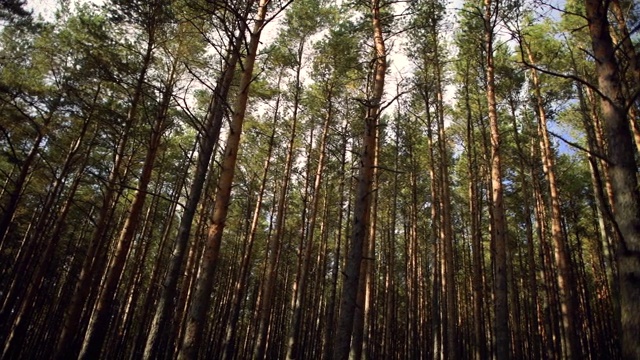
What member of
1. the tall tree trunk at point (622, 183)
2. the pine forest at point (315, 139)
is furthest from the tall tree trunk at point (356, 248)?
the tall tree trunk at point (622, 183)

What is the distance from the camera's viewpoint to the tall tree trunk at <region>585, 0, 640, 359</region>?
196 cm

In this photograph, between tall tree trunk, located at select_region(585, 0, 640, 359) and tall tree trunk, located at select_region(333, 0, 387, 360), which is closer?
tall tree trunk, located at select_region(585, 0, 640, 359)

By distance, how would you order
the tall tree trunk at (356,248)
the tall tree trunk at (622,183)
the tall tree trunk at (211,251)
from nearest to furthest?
the tall tree trunk at (622,183) < the tall tree trunk at (211,251) < the tall tree trunk at (356,248)

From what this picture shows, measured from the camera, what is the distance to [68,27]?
1162cm

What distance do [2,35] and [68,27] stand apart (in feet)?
18.7

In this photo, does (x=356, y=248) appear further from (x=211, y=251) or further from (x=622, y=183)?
(x=622, y=183)

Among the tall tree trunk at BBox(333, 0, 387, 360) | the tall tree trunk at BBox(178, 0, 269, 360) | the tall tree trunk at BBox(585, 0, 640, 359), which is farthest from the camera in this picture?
the tall tree trunk at BBox(333, 0, 387, 360)

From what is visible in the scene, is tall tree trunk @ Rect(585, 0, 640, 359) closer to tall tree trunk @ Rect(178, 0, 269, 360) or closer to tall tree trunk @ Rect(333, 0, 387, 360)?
tall tree trunk @ Rect(333, 0, 387, 360)

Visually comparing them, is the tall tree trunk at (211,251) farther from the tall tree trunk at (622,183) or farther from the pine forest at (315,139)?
the tall tree trunk at (622,183)

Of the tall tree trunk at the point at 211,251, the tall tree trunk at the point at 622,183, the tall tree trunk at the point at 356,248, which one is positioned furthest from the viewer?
the tall tree trunk at the point at 356,248

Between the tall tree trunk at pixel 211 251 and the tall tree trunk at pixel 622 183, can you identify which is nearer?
the tall tree trunk at pixel 622 183

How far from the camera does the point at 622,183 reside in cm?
219

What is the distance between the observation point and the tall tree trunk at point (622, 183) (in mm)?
1958

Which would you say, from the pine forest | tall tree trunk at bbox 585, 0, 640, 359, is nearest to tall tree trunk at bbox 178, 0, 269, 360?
the pine forest
